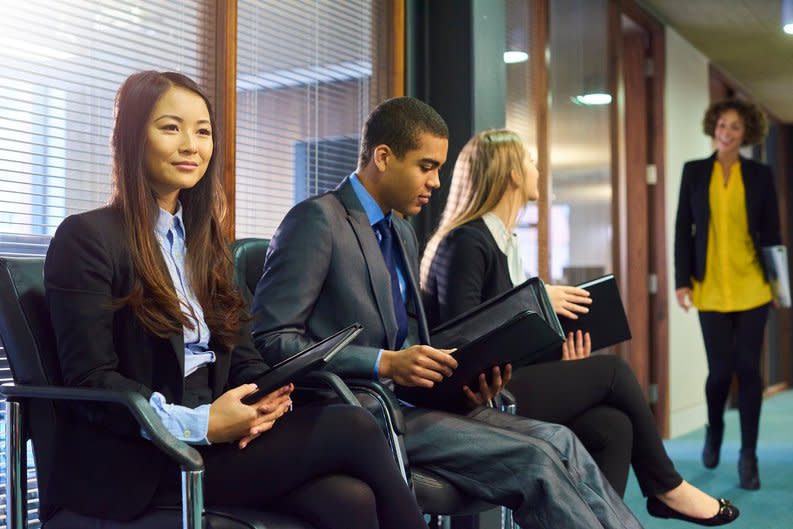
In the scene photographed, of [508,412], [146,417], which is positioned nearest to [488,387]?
[508,412]

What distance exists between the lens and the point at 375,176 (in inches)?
87.9

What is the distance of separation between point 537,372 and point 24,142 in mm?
1358

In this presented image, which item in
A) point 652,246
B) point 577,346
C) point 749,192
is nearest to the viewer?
point 577,346

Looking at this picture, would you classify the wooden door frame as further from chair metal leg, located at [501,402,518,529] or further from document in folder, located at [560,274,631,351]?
chair metal leg, located at [501,402,518,529]

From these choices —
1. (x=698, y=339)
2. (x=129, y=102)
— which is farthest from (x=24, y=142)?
(x=698, y=339)

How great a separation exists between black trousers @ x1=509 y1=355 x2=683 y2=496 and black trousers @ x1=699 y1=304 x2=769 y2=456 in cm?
185

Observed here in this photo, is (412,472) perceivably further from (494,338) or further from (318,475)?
(318,475)

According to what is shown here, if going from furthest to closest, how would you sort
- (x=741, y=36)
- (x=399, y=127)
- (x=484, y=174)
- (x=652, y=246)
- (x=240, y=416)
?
1. (x=741, y=36)
2. (x=652, y=246)
3. (x=484, y=174)
4. (x=399, y=127)
5. (x=240, y=416)

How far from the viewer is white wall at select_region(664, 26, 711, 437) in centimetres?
602

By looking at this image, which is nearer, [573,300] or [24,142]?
[24,142]

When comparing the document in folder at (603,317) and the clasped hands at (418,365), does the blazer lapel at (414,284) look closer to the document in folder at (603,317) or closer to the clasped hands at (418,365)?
the clasped hands at (418,365)

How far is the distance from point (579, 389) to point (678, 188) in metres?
4.18

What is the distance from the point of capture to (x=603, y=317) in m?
2.50

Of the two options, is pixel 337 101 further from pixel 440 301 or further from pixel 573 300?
pixel 573 300
